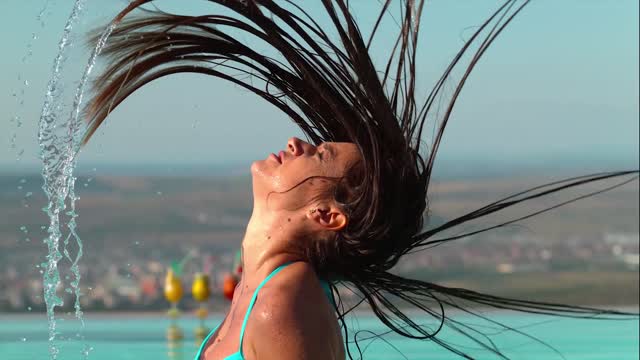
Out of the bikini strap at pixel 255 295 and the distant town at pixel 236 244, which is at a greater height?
the distant town at pixel 236 244

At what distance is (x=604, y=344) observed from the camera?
9.07 metres

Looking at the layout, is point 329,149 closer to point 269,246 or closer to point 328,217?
point 328,217

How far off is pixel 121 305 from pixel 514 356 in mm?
6361

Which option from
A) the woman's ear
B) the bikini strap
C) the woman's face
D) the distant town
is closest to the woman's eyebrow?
the woman's face

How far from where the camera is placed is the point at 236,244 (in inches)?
665

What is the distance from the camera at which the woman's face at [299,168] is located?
2.84m

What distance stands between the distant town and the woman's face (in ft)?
40.4

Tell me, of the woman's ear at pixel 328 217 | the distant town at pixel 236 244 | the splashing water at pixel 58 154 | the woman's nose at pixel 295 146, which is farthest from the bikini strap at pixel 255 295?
the distant town at pixel 236 244

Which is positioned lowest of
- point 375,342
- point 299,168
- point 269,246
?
point 375,342

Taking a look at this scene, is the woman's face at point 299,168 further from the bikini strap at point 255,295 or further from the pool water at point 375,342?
the pool water at point 375,342

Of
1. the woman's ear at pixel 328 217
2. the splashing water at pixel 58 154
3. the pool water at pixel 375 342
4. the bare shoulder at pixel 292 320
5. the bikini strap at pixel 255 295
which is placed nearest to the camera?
the bare shoulder at pixel 292 320

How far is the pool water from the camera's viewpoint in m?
8.57

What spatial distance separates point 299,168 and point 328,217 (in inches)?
5.7

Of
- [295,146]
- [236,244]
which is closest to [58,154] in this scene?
[295,146]
